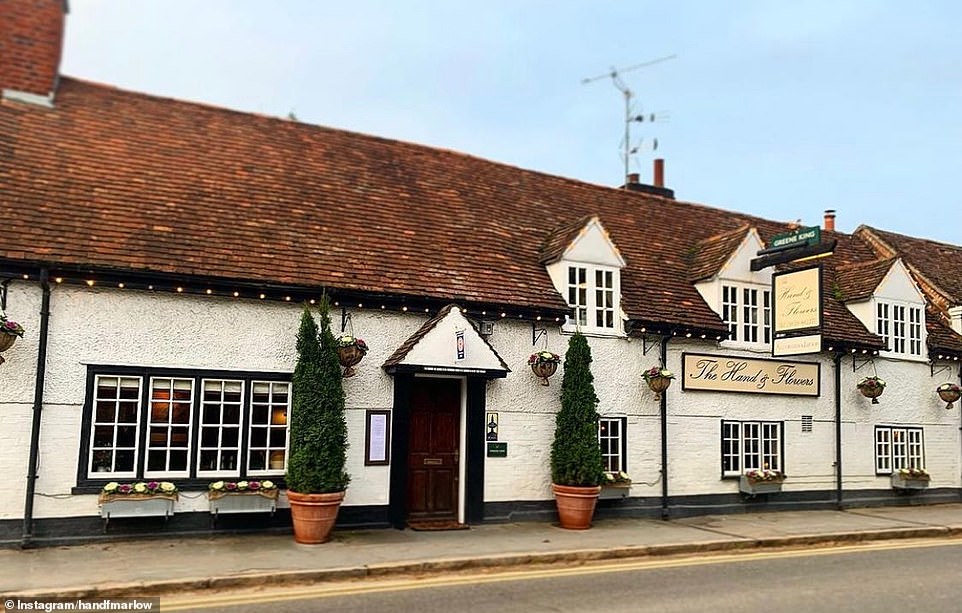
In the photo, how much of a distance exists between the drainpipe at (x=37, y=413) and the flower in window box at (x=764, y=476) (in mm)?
12529

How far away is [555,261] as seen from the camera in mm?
15641

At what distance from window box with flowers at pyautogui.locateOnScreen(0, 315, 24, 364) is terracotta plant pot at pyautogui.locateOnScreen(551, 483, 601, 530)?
28.1 feet

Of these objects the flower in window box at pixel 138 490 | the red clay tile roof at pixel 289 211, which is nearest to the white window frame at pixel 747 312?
the red clay tile roof at pixel 289 211

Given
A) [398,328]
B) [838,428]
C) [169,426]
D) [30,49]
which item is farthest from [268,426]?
[838,428]

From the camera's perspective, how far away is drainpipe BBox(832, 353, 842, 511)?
18.0 m

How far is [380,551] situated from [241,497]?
7.64 feet

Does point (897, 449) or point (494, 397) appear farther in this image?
point (897, 449)

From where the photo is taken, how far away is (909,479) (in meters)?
18.7

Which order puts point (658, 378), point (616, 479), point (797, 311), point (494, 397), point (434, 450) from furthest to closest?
point (797, 311)
point (658, 378)
point (616, 479)
point (494, 397)
point (434, 450)

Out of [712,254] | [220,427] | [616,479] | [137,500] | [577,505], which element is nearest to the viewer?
[137,500]

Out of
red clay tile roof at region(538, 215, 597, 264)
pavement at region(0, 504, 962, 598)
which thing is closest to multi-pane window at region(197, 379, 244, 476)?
pavement at region(0, 504, 962, 598)

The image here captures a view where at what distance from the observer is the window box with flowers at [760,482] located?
16.6 meters

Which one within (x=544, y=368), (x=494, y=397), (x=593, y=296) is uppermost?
(x=593, y=296)

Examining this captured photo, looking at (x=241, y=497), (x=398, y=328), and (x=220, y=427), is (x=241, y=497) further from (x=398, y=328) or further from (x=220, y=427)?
(x=398, y=328)
